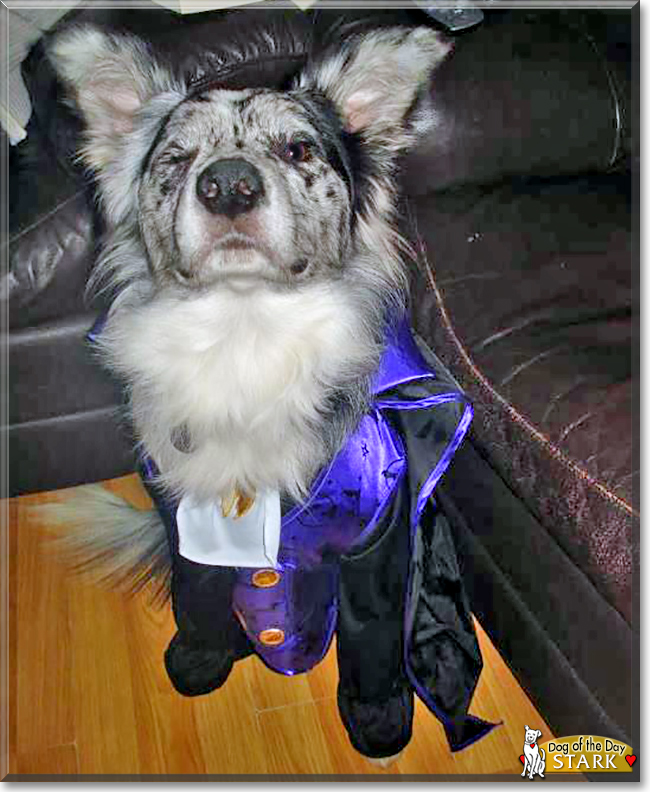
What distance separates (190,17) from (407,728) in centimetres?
238

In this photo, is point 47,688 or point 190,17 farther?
point 190,17

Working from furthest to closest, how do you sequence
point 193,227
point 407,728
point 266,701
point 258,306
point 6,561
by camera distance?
point 6,561 < point 266,701 < point 407,728 < point 258,306 < point 193,227

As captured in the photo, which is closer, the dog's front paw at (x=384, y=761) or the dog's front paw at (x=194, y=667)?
the dog's front paw at (x=384, y=761)

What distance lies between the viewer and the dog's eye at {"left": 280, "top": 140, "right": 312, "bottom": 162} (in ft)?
6.55

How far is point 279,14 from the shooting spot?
110 inches

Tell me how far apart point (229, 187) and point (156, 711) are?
1613mm

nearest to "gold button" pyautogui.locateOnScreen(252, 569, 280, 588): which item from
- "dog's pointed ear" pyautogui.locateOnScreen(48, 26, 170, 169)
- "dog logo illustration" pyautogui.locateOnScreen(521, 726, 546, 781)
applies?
"dog logo illustration" pyautogui.locateOnScreen(521, 726, 546, 781)

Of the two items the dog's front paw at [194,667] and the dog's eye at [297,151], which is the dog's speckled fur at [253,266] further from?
the dog's front paw at [194,667]

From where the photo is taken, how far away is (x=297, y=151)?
2012 millimetres

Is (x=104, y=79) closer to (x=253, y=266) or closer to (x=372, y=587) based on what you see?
(x=253, y=266)

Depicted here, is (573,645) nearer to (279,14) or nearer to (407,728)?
(407,728)

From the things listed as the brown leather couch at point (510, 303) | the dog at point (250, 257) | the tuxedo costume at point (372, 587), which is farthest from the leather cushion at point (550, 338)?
the dog at point (250, 257)

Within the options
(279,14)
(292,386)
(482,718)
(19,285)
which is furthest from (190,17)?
(482,718)

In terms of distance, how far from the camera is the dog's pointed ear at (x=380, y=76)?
193cm
